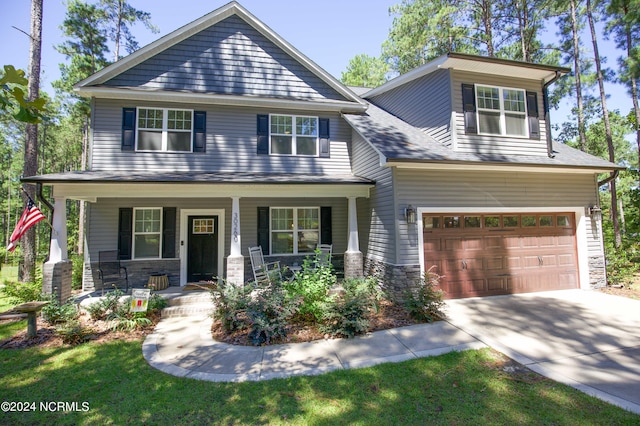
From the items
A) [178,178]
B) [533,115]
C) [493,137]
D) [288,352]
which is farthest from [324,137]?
[288,352]

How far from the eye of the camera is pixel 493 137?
833 centimetres

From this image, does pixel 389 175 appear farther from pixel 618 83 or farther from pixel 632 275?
pixel 618 83

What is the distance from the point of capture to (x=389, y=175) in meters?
7.30

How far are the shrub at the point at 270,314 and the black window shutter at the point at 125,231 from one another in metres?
4.80

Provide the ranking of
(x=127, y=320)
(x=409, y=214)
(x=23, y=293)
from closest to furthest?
(x=127, y=320)
(x=23, y=293)
(x=409, y=214)

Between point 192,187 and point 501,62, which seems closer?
point 192,187

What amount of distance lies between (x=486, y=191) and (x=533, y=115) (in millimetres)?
3070

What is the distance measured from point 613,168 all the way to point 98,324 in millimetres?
12771

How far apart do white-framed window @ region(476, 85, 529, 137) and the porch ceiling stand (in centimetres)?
376

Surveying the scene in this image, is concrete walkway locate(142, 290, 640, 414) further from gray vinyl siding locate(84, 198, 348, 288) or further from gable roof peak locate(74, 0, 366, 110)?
gable roof peak locate(74, 0, 366, 110)

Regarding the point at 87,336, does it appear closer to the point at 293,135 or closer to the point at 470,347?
the point at 470,347

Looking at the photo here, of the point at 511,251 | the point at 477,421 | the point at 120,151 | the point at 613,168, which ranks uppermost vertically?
the point at 120,151

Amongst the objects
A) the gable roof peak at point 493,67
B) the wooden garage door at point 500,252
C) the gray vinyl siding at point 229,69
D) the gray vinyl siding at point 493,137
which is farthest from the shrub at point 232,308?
the gable roof peak at point 493,67

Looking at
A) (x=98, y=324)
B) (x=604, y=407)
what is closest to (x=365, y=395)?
(x=604, y=407)
